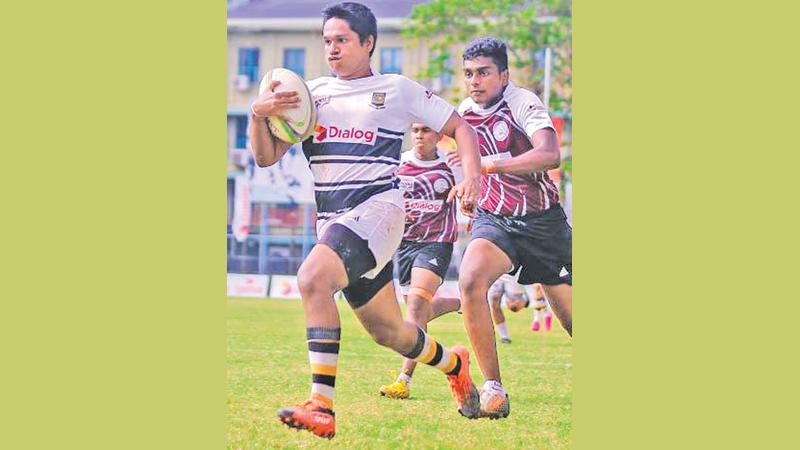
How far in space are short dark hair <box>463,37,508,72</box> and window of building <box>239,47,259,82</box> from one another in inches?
54.3

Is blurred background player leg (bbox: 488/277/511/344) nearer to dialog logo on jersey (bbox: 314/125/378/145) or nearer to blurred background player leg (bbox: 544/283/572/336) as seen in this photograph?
blurred background player leg (bbox: 544/283/572/336)

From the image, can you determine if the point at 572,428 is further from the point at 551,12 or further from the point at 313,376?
the point at 551,12

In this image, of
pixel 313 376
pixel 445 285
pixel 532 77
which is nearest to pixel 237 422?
pixel 313 376

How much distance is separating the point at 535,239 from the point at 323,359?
195 cm

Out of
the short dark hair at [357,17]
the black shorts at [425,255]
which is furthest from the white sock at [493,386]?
the short dark hair at [357,17]

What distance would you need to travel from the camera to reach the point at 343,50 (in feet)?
24.9

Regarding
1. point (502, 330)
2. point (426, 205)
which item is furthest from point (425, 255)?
point (502, 330)

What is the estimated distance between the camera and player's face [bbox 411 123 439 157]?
28.9ft

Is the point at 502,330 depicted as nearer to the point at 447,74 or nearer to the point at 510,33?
the point at 447,74

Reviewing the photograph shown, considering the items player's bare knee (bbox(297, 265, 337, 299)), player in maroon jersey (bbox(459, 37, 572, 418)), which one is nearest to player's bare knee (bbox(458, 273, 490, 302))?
player in maroon jersey (bbox(459, 37, 572, 418))

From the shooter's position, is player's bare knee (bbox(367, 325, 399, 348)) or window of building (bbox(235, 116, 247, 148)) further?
window of building (bbox(235, 116, 247, 148))

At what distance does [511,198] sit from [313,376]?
204 centimetres

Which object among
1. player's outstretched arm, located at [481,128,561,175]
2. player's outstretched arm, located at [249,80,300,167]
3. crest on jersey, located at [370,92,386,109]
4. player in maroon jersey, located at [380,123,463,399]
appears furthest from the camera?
player in maroon jersey, located at [380,123,463,399]

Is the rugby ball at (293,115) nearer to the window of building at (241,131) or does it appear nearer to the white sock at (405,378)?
the window of building at (241,131)
